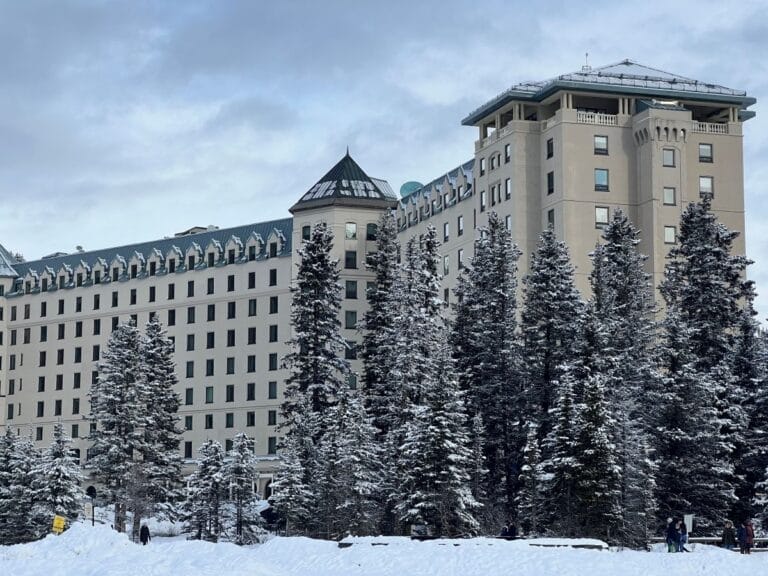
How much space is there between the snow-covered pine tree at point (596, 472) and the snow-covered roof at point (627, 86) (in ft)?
153

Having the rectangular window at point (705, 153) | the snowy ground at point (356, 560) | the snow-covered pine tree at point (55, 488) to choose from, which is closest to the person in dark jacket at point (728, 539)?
the snowy ground at point (356, 560)

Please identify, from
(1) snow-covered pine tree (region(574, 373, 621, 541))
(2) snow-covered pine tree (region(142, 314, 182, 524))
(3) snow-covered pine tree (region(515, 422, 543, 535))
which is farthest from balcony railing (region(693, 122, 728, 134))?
(1) snow-covered pine tree (region(574, 373, 621, 541))

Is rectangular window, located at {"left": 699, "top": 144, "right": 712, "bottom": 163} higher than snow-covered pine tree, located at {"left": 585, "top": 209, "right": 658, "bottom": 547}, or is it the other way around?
rectangular window, located at {"left": 699, "top": 144, "right": 712, "bottom": 163}

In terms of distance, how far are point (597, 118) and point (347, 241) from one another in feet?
97.5

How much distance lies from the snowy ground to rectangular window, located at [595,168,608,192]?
54493mm

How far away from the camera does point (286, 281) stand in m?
136

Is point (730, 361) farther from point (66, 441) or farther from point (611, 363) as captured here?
point (66, 441)


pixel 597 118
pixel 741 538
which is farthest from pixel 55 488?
pixel 597 118

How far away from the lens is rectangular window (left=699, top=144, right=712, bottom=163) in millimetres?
109062

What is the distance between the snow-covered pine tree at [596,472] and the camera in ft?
210

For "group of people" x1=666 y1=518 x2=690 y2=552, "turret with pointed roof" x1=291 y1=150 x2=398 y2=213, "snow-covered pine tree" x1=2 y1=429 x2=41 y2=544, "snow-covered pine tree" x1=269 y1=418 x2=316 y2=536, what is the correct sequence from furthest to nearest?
1. "turret with pointed roof" x1=291 y1=150 x2=398 y2=213
2. "snow-covered pine tree" x1=2 y1=429 x2=41 y2=544
3. "snow-covered pine tree" x1=269 y1=418 x2=316 y2=536
4. "group of people" x1=666 y1=518 x2=690 y2=552

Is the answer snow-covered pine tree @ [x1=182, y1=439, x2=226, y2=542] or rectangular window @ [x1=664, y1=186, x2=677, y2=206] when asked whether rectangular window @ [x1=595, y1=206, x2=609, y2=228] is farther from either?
snow-covered pine tree @ [x1=182, y1=439, x2=226, y2=542]

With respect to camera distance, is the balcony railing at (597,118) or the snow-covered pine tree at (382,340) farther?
the balcony railing at (597,118)

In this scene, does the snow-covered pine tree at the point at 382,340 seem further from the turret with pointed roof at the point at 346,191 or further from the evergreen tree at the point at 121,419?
the turret with pointed roof at the point at 346,191
